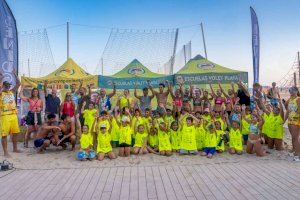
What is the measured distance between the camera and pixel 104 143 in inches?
325

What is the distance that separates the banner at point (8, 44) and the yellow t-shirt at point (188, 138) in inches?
209

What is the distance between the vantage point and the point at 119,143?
8.64 metres

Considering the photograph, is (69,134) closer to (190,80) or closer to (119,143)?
(119,143)

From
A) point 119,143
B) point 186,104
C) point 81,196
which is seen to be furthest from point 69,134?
point 81,196

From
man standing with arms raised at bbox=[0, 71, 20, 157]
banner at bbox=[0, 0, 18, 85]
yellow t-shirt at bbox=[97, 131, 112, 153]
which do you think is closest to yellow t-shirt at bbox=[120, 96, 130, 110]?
yellow t-shirt at bbox=[97, 131, 112, 153]

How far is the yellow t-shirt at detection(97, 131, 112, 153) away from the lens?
8.17m

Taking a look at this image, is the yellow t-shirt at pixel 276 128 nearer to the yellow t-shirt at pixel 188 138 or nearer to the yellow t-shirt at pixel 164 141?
the yellow t-shirt at pixel 188 138

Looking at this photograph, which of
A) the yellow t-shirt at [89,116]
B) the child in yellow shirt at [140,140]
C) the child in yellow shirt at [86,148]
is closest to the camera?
the child in yellow shirt at [86,148]

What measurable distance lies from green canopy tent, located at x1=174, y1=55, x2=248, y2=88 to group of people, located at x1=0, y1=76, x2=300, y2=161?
2076mm

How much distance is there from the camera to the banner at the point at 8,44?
9875mm

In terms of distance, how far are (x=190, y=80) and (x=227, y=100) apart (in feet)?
7.28

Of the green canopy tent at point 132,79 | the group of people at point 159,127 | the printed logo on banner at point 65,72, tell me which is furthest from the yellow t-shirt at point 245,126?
the printed logo on banner at point 65,72

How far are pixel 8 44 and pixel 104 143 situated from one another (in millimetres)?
4586

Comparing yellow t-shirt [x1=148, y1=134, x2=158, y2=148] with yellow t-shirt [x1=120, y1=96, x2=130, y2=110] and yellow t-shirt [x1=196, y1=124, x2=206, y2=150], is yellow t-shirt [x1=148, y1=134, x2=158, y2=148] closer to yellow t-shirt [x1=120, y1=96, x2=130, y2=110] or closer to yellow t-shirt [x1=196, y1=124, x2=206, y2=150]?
yellow t-shirt [x1=196, y1=124, x2=206, y2=150]
